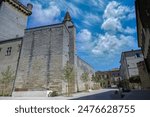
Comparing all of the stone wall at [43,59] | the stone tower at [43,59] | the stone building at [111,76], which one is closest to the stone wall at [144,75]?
the stone tower at [43,59]

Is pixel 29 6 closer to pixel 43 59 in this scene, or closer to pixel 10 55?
pixel 10 55

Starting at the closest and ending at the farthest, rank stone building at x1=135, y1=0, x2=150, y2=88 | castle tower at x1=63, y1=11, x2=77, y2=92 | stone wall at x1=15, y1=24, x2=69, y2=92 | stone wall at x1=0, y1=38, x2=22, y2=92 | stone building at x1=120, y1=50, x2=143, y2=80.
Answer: stone building at x1=135, y1=0, x2=150, y2=88, stone wall at x1=15, y1=24, x2=69, y2=92, stone wall at x1=0, y1=38, x2=22, y2=92, castle tower at x1=63, y1=11, x2=77, y2=92, stone building at x1=120, y1=50, x2=143, y2=80

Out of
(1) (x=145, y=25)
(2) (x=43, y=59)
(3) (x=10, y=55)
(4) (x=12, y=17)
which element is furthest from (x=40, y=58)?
(4) (x=12, y=17)

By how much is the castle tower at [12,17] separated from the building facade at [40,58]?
4.41 metres

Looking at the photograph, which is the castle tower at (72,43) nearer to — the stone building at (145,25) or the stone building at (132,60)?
the stone building at (145,25)

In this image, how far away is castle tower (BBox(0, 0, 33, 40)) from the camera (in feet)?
81.7

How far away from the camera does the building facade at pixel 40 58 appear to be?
667 inches

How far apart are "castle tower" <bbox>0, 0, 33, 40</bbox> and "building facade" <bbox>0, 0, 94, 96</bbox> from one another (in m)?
4.41

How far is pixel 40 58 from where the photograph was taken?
60.4 feet

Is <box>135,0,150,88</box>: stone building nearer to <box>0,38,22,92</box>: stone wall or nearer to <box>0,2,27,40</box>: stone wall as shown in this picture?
<box>0,38,22,92</box>: stone wall

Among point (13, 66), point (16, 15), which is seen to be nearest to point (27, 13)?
point (16, 15)

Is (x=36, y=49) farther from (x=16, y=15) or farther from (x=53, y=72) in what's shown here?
(x=16, y=15)

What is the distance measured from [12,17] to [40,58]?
14.5 m

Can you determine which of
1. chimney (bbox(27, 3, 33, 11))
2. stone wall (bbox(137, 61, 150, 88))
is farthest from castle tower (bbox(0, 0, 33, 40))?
stone wall (bbox(137, 61, 150, 88))
